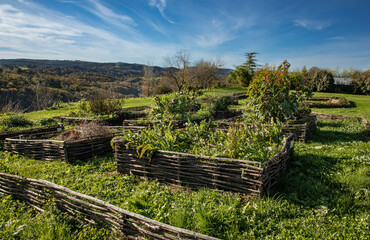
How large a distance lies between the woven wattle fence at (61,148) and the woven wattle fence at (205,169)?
1.56 meters

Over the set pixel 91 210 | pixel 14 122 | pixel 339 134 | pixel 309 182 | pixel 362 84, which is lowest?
pixel 14 122

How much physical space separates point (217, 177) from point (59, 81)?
41.3 m

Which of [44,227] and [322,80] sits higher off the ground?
[322,80]

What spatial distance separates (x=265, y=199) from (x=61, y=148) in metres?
4.50

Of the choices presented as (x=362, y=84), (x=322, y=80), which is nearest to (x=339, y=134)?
(x=322, y=80)

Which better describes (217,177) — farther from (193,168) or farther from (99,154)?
(99,154)

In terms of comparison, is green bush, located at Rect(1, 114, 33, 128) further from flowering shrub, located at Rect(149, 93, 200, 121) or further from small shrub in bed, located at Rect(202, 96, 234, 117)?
small shrub in bed, located at Rect(202, 96, 234, 117)

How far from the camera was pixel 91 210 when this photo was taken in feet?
9.58

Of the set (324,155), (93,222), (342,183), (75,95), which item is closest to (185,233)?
(93,222)

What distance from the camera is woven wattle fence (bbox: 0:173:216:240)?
7.56 ft

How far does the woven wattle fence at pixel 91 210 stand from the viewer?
2.30 m

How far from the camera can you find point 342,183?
3365 millimetres

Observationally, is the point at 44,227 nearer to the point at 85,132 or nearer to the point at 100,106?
the point at 85,132

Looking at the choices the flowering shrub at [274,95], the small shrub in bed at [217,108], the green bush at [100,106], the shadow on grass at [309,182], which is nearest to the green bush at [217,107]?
the small shrub in bed at [217,108]
